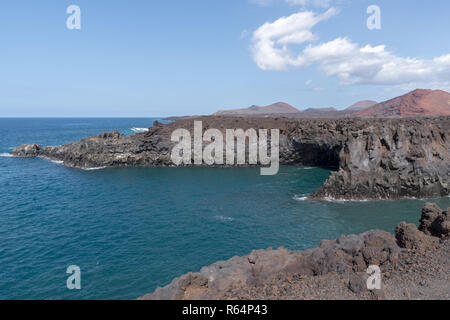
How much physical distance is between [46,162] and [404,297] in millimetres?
67275

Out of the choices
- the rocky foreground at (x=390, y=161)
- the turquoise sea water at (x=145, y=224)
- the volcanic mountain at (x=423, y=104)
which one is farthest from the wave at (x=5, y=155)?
the volcanic mountain at (x=423, y=104)

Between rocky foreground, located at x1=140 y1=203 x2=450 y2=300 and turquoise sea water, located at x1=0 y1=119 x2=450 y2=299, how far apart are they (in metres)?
6.43

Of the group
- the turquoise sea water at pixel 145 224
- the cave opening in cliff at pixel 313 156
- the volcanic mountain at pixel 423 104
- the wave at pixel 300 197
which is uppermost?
the volcanic mountain at pixel 423 104

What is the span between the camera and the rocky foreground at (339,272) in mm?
10883

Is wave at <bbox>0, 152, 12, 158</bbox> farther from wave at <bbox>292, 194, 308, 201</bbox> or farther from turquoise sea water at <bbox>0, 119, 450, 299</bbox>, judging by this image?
wave at <bbox>292, 194, 308, 201</bbox>

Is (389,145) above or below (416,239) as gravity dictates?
above

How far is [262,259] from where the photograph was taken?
13695mm

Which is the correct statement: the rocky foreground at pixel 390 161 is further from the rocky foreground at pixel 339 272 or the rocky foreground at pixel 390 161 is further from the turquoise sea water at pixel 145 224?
the rocky foreground at pixel 339 272

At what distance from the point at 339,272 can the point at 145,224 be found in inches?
751

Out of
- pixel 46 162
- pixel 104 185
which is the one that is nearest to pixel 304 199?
pixel 104 185

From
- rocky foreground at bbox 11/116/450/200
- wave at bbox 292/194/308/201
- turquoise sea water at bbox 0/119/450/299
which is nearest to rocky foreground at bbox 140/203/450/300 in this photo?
turquoise sea water at bbox 0/119/450/299

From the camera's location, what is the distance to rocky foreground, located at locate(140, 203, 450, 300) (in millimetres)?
10883

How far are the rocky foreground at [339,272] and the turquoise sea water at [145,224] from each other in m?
6.43

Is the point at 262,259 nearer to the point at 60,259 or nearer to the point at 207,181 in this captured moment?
the point at 60,259
